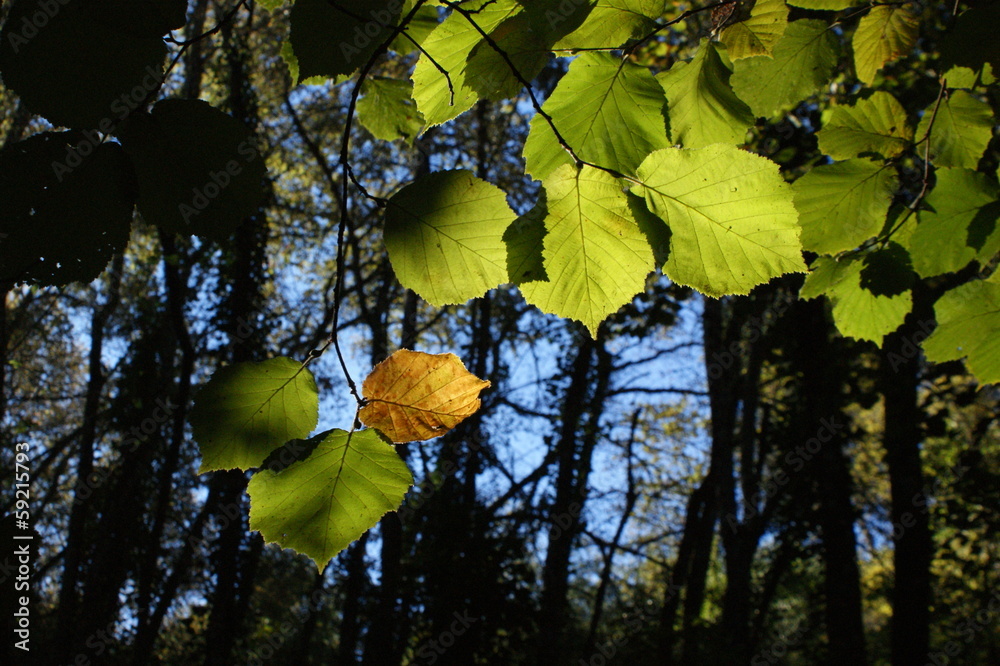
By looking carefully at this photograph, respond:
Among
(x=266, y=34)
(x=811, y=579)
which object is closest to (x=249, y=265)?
(x=266, y=34)

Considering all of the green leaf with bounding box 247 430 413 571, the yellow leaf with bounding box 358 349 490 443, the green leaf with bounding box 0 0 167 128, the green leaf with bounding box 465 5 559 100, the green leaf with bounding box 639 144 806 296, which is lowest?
the green leaf with bounding box 247 430 413 571

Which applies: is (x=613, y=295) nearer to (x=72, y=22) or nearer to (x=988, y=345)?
(x=72, y=22)

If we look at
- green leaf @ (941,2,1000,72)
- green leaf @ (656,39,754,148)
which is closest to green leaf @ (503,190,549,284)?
green leaf @ (656,39,754,148)

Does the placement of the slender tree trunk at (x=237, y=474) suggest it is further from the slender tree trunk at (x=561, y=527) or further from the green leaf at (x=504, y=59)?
the green leaf at (x=504, y=59)

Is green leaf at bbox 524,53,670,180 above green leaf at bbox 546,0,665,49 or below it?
below

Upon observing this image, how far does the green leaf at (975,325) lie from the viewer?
128cm

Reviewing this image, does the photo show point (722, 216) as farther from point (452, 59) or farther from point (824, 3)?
point (824, 3)

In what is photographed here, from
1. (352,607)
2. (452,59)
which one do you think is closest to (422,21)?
(452,59)

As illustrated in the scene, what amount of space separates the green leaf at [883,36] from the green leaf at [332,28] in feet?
3.74

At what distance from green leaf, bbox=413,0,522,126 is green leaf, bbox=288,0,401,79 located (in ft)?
0.46

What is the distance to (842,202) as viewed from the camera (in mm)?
1212

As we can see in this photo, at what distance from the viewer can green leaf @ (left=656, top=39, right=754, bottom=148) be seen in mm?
933

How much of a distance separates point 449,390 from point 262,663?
979cm

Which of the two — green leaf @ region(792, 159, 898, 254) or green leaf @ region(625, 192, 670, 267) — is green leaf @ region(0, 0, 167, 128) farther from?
green leaf @ region(792, 159, 898, 254)
